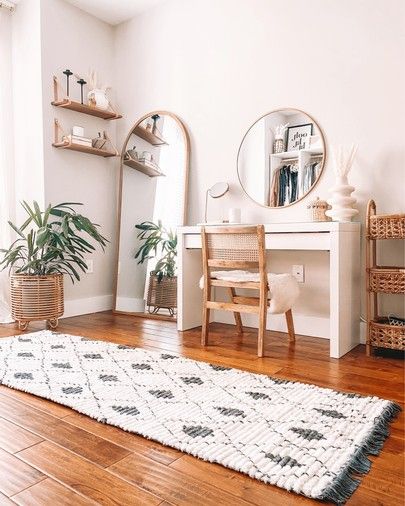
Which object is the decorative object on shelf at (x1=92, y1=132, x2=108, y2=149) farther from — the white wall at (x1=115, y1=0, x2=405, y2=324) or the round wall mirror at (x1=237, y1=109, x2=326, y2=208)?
the round wall mirror at (x1=237, y1=109, x2=326, y2=208)

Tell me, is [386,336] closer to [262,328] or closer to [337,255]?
[337,255]

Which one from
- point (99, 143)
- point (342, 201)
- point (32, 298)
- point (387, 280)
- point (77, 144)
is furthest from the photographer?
point (99, 143)

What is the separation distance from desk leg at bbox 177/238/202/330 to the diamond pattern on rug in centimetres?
67

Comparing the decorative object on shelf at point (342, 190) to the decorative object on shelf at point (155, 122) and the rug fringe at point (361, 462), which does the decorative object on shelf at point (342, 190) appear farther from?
the decorative object on shelf at point (155, 122)

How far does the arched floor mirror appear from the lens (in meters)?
3.36

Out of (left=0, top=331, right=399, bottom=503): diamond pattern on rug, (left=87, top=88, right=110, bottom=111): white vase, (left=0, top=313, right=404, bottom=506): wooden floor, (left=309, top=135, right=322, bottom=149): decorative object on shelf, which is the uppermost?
(left=87, top=88, right=110, bottom=111): white vase

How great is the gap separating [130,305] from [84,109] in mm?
1651

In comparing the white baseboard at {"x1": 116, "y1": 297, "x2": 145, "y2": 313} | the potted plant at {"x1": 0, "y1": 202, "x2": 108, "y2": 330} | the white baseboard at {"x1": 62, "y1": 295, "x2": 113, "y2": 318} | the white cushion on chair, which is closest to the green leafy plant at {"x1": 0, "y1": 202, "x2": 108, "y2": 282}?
the potted plant at {"x1": 0, "y1": 202, "x2": 108, "y2": 330}

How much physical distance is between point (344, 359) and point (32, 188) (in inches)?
102

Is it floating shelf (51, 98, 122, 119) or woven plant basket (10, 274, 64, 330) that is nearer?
woven plant basket (10, 274, 64, 330)

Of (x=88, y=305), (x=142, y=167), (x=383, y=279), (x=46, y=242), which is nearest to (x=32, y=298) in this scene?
(x=46, y=242)

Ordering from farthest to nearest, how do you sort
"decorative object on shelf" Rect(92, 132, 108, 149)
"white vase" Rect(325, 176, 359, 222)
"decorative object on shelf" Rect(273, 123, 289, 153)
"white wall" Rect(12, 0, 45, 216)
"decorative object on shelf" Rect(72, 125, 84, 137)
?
"decorative object on shelf" Rect(92, 132, 108, 149) → "decorative object on shelf" Rect(72, 125, 84, 137) → "white wall" Rect(12, 0, 45, 216) → "decorative object on shelf" Rect(273, 123, 289, 153) → "white vase" Rect(325, 176, 359, 222)

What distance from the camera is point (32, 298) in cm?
289

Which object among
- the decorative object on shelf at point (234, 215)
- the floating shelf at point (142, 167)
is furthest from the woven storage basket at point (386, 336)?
the floating shelf at point (142, 167)
